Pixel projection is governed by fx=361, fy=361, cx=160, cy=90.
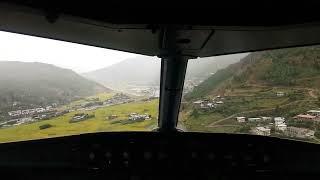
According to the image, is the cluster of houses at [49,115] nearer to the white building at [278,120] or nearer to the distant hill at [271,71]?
the distant hill at [271,71]

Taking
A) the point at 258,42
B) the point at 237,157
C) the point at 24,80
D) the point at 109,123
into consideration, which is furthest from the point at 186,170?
the point at 24,80

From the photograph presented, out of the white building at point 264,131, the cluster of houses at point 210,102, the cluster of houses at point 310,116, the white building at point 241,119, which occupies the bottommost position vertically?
the white building at point 264,131

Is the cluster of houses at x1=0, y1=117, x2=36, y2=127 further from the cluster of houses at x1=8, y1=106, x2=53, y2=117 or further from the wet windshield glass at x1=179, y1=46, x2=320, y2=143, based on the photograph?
the wet windshield glass at x1=179, y1=46, x2=320, y2=143

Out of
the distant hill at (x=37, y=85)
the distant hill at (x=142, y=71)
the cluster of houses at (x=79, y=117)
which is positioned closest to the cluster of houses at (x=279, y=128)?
the distant hill at (x=142, y=71)

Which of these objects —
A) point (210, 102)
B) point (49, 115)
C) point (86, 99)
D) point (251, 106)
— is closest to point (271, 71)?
point (251, 106)

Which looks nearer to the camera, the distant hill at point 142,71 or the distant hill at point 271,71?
the distant hill at point 271,71

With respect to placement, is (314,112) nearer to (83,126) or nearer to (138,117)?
(138,117)
